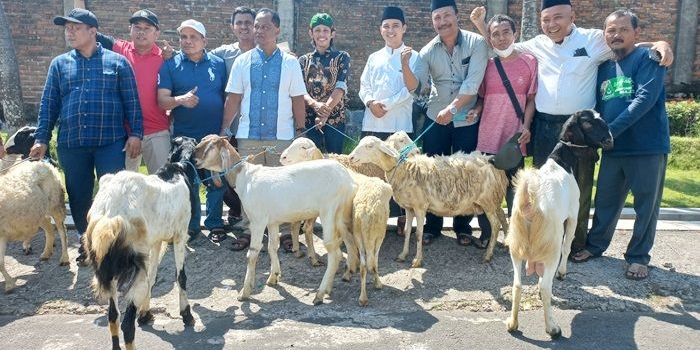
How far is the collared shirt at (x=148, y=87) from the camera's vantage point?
641 centimetres

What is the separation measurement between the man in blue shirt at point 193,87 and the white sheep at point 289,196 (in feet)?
3.53

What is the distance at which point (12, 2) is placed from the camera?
43.9 feet

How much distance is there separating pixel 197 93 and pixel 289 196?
203cm

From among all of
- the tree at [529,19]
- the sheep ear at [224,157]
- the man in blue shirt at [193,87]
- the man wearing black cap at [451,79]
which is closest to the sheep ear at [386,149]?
the man wearing black cap at [451,79]

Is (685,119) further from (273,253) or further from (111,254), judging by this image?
(111,254)

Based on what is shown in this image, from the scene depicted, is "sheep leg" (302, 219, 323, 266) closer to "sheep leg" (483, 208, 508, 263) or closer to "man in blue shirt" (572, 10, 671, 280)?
"sheep leg" (483, 208, 508, 263)

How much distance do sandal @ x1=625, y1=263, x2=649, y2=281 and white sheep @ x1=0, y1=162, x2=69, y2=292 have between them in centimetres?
606

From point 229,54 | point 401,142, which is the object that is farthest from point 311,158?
point 229,54

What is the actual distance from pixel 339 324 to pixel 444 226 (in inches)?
115

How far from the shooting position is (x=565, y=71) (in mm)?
5738

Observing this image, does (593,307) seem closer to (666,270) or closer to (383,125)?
(666,270)

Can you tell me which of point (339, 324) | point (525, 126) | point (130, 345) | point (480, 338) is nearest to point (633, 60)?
point (525, 126)

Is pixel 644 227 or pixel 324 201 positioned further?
pixel 644 227

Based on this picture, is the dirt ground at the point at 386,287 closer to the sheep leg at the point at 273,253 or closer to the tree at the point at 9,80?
the sheep leg at the point at 273,253
